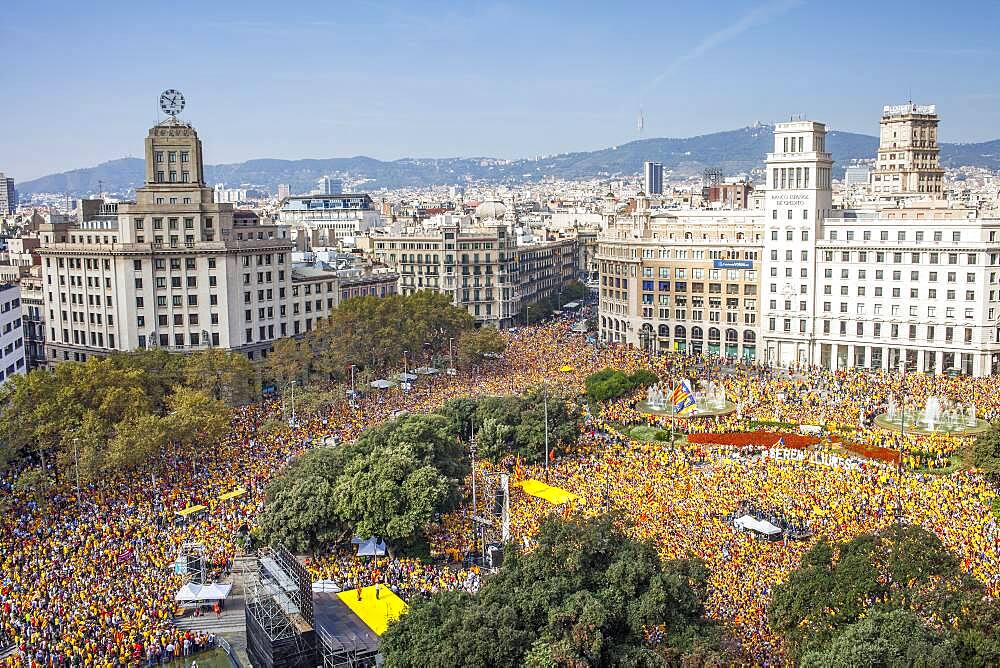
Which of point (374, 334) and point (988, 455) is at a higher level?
point (374, 334)

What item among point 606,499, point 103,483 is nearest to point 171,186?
point 103,483

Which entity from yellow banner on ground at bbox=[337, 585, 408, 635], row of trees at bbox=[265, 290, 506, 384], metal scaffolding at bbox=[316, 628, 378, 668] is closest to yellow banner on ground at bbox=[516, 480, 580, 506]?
yellow banner on ground at bbox=[337, 585, 408, 635]

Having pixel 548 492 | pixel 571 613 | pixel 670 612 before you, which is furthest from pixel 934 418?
pixel 571 613

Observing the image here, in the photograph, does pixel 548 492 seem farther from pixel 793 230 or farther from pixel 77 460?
pixel 793 230

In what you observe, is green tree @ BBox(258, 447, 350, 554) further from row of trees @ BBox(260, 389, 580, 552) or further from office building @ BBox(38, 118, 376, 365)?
office building @ BBox(38, 118, 376, 365)

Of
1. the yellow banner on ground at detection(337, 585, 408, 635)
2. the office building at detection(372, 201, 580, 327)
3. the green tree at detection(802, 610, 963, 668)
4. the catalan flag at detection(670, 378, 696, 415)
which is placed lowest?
the yellow banner on ground at detection(337, 585, 408, 635)
